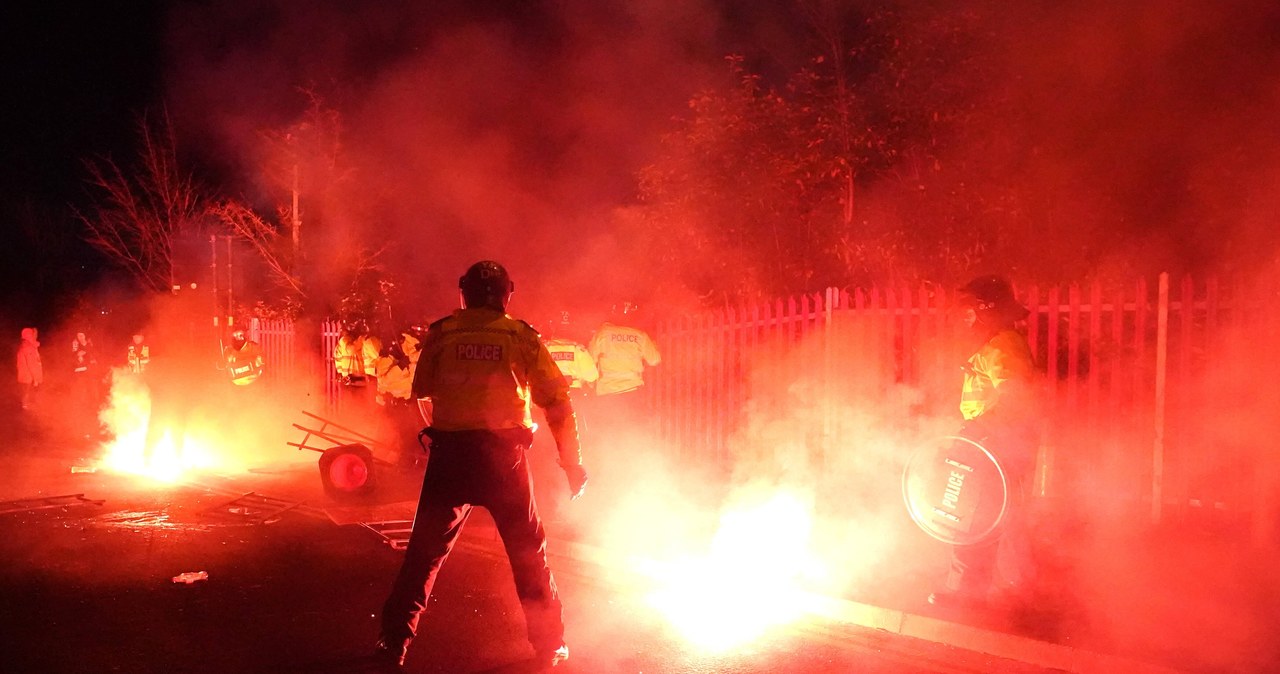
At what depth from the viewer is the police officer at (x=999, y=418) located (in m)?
4.84

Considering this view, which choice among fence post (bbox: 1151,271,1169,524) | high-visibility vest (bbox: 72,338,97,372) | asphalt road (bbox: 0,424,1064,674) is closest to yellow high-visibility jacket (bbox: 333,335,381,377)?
asphalt road (bbox: 0,424,1064,674)

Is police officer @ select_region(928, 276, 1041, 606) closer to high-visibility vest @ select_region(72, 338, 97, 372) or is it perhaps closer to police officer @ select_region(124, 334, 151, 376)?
police officer @ select_region(124, 334, 151, 376)

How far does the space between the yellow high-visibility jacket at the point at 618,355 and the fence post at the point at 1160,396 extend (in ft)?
12.7

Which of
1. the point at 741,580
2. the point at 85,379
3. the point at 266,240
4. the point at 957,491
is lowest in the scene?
the point at 85,379

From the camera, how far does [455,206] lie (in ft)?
52.9

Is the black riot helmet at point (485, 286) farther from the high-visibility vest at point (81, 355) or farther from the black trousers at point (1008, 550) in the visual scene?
the high-visibility vest at point (81, 355)

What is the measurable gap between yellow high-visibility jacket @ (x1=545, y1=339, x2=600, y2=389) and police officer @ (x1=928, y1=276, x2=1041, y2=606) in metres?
3.23

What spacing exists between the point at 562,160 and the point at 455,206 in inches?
81.1

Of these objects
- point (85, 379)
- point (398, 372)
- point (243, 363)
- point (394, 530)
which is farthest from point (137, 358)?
point (394, 530)

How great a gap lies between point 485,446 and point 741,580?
2.40 metres

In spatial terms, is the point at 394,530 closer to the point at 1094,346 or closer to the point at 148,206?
the point at 1094,346

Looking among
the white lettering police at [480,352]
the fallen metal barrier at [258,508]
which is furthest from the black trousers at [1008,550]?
the fallen metal barrier at [258,508]

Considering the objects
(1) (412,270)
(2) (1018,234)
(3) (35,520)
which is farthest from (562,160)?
(3) (35,520)

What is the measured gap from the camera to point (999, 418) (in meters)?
4.93
